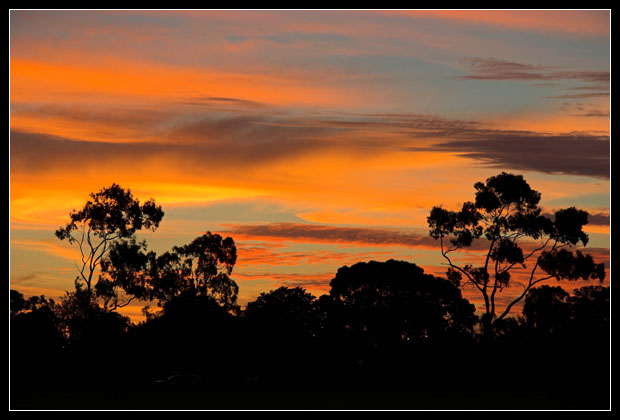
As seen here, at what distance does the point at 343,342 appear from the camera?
72875 mm

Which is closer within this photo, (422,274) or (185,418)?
(185,418)

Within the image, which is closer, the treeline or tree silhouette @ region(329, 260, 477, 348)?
the treeline

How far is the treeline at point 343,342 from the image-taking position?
65.1 meters

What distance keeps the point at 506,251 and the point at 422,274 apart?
11.8 metres

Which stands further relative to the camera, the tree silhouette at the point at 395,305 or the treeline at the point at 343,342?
the tree silhouette at the point at 395,305

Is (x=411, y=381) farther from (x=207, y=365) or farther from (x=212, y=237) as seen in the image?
(x=212, y=237)

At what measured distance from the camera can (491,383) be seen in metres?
64.2

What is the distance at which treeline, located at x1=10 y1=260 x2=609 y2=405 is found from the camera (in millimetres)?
65125

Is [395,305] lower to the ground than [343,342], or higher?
higher

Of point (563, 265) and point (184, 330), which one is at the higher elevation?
point (563, 265)
